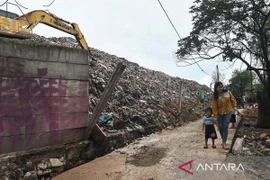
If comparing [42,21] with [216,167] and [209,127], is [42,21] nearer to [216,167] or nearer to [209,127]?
[209,127]

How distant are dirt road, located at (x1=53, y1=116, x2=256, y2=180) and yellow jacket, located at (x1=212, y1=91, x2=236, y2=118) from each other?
81 centimetres

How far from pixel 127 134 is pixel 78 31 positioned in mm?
4093

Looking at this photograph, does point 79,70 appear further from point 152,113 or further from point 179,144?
point 152,113

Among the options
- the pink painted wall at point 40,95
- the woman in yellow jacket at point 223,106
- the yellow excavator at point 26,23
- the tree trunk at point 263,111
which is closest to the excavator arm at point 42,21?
the yellow excavator at point 26,23

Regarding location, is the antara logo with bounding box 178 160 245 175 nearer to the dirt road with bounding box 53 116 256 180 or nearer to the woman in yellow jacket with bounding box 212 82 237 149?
the dirt road with bounding box 53 116 256 180

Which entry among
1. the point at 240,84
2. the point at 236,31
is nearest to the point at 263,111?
the point at 236,31

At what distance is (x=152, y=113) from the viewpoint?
926cm

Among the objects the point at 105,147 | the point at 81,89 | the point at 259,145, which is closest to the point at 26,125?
the point at 81,89

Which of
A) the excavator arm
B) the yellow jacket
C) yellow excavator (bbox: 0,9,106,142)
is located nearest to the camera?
the yellow jacket

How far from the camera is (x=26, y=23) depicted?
6.52m

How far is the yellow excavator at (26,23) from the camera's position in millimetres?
5633

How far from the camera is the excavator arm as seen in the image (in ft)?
21.1

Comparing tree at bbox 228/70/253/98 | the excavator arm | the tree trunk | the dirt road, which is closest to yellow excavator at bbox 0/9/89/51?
the excavator arm

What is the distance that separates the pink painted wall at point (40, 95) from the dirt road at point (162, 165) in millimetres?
926
